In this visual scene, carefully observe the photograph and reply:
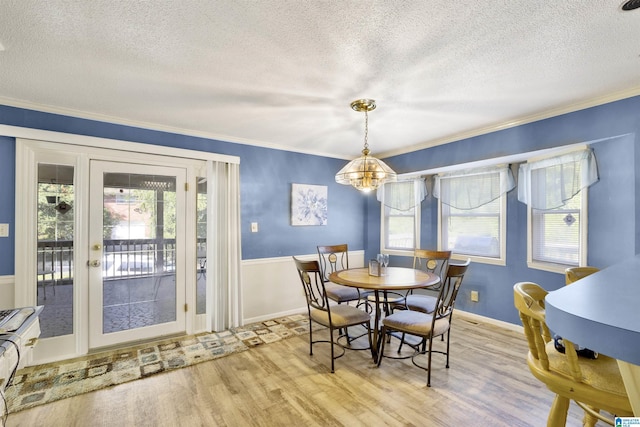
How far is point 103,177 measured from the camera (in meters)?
3.04

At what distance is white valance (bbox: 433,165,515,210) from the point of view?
3555 mm

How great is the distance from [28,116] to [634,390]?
420cm

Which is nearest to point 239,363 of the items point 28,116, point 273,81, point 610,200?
point 273,81

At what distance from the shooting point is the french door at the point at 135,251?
3004mm

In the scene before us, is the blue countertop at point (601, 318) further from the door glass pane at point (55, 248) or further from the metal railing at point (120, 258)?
the door glass pane at point (55, 248)

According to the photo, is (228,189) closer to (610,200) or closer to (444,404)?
(444,404)

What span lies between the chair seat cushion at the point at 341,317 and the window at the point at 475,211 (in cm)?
201

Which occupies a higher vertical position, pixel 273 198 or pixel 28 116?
pixel 28 116

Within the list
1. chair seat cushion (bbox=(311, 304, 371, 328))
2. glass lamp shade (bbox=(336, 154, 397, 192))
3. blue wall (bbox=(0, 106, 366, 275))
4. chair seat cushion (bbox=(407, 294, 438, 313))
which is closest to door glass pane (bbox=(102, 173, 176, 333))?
blue wall (bbox=(0, 106, 366, 275))

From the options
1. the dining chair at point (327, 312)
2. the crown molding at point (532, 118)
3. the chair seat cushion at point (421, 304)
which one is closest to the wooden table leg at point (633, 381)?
the dining chair at point (327, 312)

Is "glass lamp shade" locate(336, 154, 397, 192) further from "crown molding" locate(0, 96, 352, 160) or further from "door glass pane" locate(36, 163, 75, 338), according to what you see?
"door glass pane" locate(36, 163, 75, 338)

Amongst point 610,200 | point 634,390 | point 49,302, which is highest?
point 610,200

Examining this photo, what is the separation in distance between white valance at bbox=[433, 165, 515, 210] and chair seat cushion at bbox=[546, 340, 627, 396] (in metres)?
2.65

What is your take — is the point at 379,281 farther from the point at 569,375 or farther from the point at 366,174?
the point at 569,375
